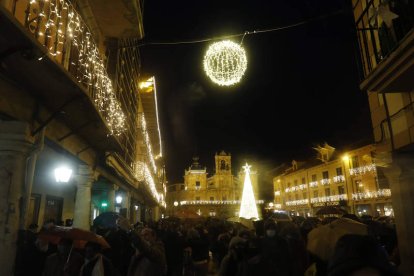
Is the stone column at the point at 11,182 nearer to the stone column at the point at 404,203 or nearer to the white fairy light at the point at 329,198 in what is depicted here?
the stone column at the point at 404,203

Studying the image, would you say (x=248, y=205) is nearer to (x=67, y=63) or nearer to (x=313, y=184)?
(x=67, y=63)

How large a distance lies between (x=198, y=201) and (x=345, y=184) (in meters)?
58.2

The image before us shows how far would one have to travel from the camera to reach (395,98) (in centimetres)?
934

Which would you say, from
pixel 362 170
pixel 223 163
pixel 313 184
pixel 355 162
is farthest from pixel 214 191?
pixel 362 170

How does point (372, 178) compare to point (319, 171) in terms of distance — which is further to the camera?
point (319, 171)

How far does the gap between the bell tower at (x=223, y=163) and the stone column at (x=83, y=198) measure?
90.4 meters

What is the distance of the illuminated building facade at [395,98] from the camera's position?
22.3ft

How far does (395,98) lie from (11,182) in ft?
31.5

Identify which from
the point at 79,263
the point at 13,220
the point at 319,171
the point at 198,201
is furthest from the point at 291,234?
the point at 198,201

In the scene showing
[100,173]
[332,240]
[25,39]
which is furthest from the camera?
[100,173]

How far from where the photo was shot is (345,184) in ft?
149

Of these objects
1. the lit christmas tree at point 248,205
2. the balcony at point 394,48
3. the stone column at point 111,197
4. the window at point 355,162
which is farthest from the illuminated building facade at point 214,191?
the balcony at point 394,48

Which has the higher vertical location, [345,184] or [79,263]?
[345,184]

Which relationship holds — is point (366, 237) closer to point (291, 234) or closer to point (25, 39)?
point (25, 39)
